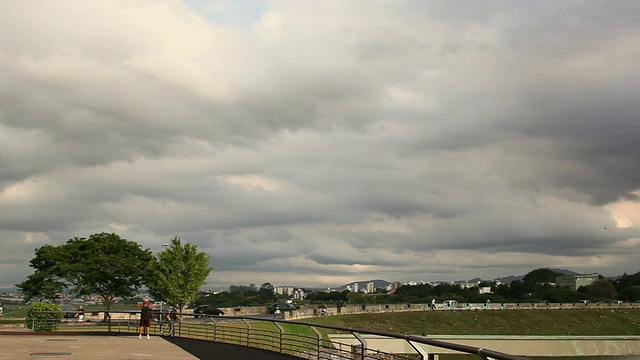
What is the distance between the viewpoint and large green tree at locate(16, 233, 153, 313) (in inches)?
2628

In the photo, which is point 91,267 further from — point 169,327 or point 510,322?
point 510,322

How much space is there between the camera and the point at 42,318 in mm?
39500

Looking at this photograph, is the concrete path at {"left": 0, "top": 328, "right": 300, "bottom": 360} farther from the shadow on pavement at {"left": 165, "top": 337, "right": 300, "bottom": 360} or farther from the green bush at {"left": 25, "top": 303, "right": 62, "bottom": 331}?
the green bush at {"left": 25, "top": 303, "right": 62, "bottom": 331}

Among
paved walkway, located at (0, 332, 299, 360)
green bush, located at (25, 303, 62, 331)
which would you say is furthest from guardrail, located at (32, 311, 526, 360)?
paved walkway, located at (0, 332, 299, 360)

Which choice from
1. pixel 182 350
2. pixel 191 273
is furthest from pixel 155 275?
pixel 182 350

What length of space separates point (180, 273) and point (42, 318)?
82.1ft

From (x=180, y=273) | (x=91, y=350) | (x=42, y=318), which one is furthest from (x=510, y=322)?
(x=91, y=350)

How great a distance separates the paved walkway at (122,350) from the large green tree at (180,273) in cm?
3166

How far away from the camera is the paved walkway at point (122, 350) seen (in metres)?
23.2

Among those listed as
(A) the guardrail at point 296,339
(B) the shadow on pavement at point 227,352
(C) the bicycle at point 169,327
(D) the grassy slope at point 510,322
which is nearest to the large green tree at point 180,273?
(A) the guardrail at point 296,339

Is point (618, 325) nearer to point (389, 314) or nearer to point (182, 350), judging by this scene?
point (389, 314)

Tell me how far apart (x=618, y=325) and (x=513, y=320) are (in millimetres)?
20289

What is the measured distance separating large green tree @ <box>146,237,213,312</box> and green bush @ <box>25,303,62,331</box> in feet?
75.8

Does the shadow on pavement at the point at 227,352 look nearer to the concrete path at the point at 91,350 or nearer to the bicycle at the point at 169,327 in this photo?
the concrete path at the point at 91,350
